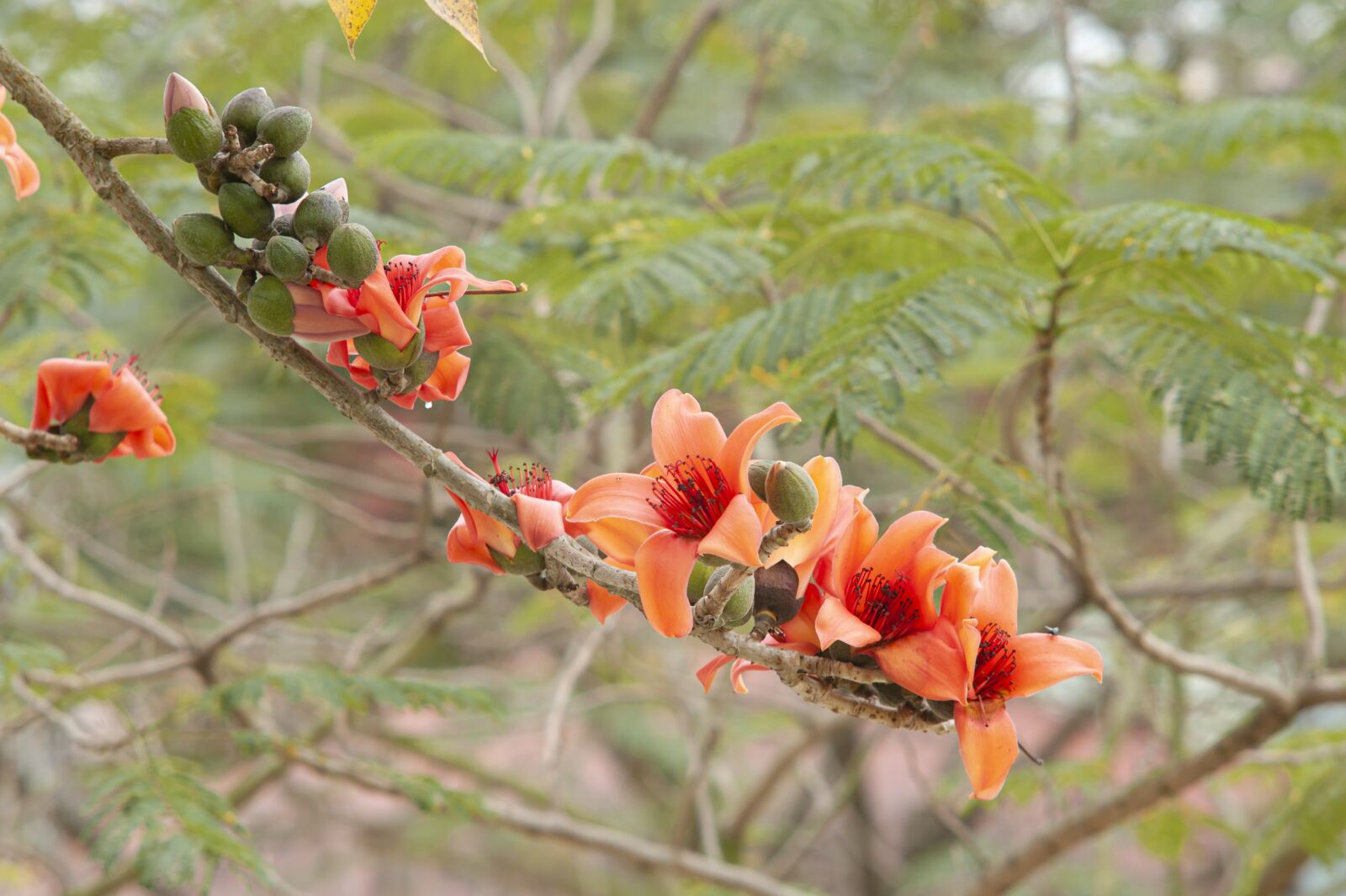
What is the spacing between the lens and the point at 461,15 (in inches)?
28.9

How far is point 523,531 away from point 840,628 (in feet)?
0.71

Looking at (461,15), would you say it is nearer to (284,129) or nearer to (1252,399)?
(284,129)

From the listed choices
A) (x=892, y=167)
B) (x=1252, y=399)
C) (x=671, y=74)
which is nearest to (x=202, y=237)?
(x=892, y=167)

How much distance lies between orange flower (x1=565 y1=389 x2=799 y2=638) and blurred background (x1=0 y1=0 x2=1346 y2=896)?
41 cm

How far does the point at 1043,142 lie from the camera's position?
4.21m

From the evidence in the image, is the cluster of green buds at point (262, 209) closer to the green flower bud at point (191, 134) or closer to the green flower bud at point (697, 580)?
the green flower bud at point (191, 134)

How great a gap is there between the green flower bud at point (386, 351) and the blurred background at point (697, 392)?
530 mm

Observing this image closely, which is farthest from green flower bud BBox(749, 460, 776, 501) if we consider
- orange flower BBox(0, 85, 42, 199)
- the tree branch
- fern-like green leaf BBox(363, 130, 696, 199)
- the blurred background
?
the tree branch

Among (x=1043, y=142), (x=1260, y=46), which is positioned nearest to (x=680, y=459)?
(x=1043, y=142)

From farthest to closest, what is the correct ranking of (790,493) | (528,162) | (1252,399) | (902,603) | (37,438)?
1. (528,162)
2. (1252,399)
3. (37,438)
4. (902,603)
5. (790,493)

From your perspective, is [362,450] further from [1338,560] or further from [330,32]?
[1338,560]

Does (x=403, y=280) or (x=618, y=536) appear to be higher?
(x=403, y=280)

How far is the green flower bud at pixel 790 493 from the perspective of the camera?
→ 673 millimetres

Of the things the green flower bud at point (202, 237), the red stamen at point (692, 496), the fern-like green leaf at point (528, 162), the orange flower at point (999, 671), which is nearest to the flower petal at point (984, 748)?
the orange flower at point (999, 671)
